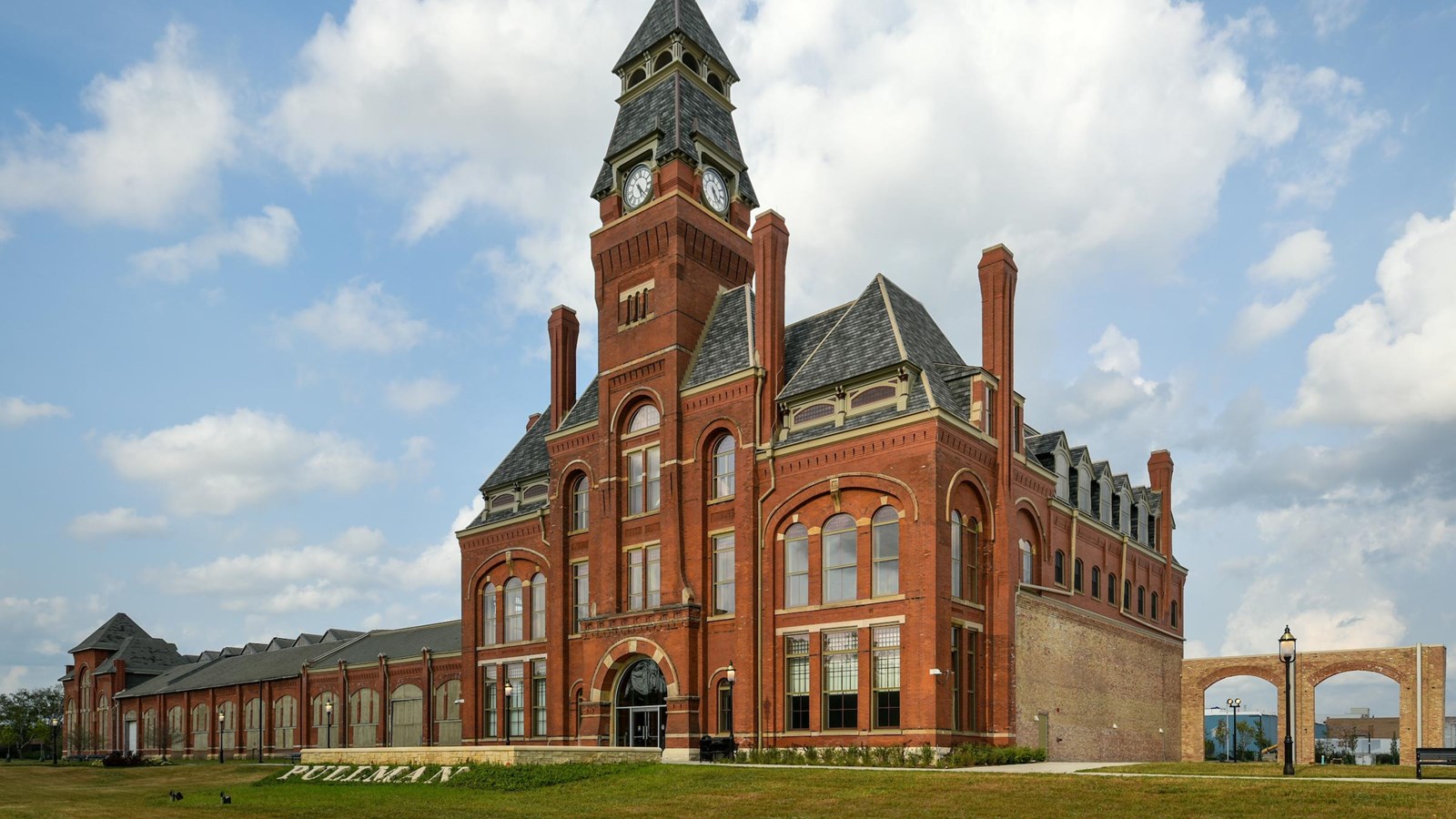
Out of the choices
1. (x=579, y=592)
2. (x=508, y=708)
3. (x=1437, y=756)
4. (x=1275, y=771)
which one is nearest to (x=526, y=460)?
(x=579, y=592)

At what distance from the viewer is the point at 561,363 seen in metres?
52.1

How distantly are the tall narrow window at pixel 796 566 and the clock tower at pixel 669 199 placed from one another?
833cm

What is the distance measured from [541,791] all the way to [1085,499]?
28.5 metres

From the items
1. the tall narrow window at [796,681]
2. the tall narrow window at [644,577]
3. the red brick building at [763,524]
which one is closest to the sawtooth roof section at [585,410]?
the red brick building at [763,524]

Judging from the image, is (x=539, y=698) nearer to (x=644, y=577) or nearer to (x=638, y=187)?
(x=644, y=577)

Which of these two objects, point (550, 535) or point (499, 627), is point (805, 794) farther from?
point (499, 627)

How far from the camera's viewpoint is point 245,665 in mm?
83000

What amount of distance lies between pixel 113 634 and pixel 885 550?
3631 inches

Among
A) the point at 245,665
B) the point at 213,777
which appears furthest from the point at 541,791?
the point at 245,665

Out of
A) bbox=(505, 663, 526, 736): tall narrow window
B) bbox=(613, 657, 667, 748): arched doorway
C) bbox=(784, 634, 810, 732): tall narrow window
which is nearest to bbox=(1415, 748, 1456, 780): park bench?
bbox=(784, 634, 810, 732): tall narrow window

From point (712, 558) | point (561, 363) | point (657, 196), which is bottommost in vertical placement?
point (712, 558)

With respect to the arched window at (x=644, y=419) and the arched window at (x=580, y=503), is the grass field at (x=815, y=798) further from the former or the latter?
the arched window at (x=580, y=503)

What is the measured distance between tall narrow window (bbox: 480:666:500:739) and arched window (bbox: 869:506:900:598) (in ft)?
72.0

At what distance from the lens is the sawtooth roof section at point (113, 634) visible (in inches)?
3989
